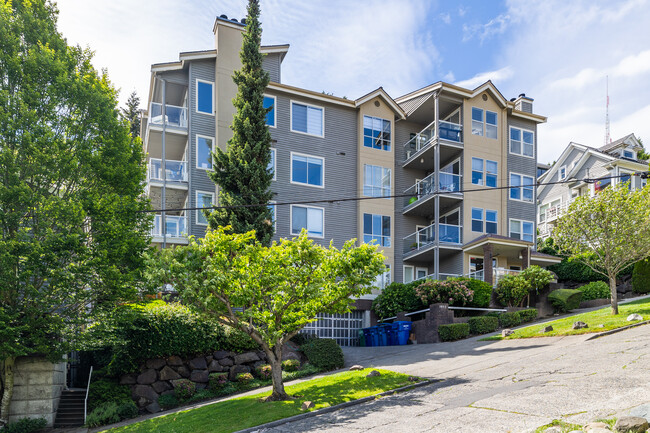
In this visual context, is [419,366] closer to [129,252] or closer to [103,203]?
[129,252]

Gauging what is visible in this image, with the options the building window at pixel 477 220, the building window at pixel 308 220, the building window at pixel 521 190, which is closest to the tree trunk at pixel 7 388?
the building window at pixel 308 220

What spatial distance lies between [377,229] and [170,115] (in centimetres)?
1310

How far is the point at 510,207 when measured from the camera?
34312 millimetres

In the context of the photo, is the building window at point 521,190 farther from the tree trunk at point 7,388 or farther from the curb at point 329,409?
the tree trunk at point 7,388

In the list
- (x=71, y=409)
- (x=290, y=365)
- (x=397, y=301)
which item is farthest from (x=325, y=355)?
(x=71, y=409)

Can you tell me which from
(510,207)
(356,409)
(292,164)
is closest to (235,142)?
(292,164)

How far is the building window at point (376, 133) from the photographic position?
32781 millimetres

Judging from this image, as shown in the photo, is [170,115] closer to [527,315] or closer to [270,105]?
[270,105]

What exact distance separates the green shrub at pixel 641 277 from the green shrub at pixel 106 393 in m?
25.6

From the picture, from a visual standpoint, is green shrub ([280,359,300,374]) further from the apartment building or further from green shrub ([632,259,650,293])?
green shrub ([632,259,650,293])

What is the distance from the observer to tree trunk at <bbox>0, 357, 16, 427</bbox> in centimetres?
1617

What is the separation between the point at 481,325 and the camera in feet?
76.1

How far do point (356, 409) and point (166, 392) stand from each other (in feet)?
25.5

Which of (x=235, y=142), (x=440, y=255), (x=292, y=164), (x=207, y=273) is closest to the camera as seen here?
(x=207, y=273)
